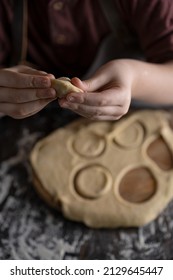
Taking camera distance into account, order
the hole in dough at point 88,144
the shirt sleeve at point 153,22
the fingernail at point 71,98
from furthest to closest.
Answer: the hole in dough at point 88,144 < the shirt sleeve at point 153,22 < the fingernail at point 71,98

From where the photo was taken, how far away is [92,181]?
2.76ft

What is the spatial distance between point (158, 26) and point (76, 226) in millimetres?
401

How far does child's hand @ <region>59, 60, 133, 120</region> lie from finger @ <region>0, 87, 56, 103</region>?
23 mm

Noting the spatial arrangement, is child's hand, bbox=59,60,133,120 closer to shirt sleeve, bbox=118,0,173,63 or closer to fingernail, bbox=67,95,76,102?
fingernail, bbox=67,95,76,102

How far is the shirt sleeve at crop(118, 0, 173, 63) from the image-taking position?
2.53 feet

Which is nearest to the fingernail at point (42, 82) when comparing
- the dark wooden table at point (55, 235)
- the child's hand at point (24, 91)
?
the child's hand at point (24, 91)

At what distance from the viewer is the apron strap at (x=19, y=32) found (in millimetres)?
830

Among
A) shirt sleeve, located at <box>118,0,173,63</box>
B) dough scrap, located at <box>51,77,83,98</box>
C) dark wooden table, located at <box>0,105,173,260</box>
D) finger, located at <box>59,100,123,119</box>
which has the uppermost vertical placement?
shirt sleeve, located at <box>118,0,173,63</box>

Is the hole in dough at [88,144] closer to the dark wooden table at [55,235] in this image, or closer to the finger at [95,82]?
the dark wooden table at [55,235]

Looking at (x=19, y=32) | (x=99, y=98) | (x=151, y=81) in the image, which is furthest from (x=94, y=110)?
(x=19, y=32)

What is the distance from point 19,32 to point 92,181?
0.33m

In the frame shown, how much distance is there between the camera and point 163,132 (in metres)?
0.89

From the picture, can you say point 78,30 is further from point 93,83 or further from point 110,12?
point 93,83

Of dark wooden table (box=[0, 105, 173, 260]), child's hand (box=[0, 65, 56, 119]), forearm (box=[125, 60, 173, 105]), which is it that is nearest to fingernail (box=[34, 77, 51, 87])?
child's hand (box=[0, 65, 56, 119])
